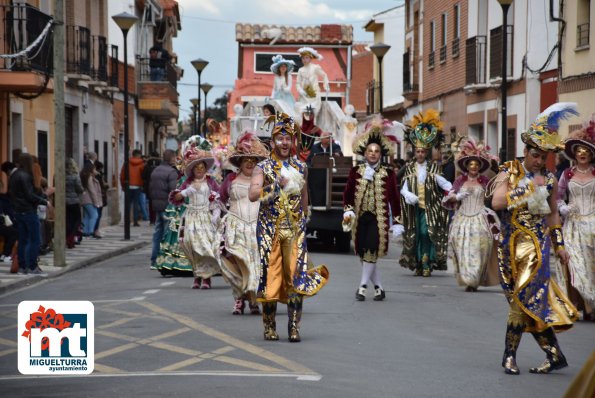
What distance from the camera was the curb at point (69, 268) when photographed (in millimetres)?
15862

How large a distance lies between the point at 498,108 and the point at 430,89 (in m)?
10.0

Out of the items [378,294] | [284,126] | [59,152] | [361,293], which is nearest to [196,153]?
[361,293]

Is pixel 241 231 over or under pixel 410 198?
under

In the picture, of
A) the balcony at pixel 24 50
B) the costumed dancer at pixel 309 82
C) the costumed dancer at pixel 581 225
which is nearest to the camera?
the costumed dancer at pixel 581 225

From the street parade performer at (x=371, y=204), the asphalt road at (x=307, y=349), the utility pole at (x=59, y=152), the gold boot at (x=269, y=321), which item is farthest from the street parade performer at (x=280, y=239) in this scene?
the utility pole at (x=59, y=152)

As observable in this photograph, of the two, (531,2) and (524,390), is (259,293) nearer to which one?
(524,390)

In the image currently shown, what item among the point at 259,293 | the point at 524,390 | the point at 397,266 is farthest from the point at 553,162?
the point at 524,390

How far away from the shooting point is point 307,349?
987 centimetres

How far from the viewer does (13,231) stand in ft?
62.1

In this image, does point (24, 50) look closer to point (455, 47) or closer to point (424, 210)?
point (424, 210)

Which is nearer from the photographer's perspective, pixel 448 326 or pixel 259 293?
pixel 259 293

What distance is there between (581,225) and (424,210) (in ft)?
16.8

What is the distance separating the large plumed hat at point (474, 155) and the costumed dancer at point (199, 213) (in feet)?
10.7

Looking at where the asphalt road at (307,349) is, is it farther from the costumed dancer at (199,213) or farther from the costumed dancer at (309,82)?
the costumed dancer at (309,82)
